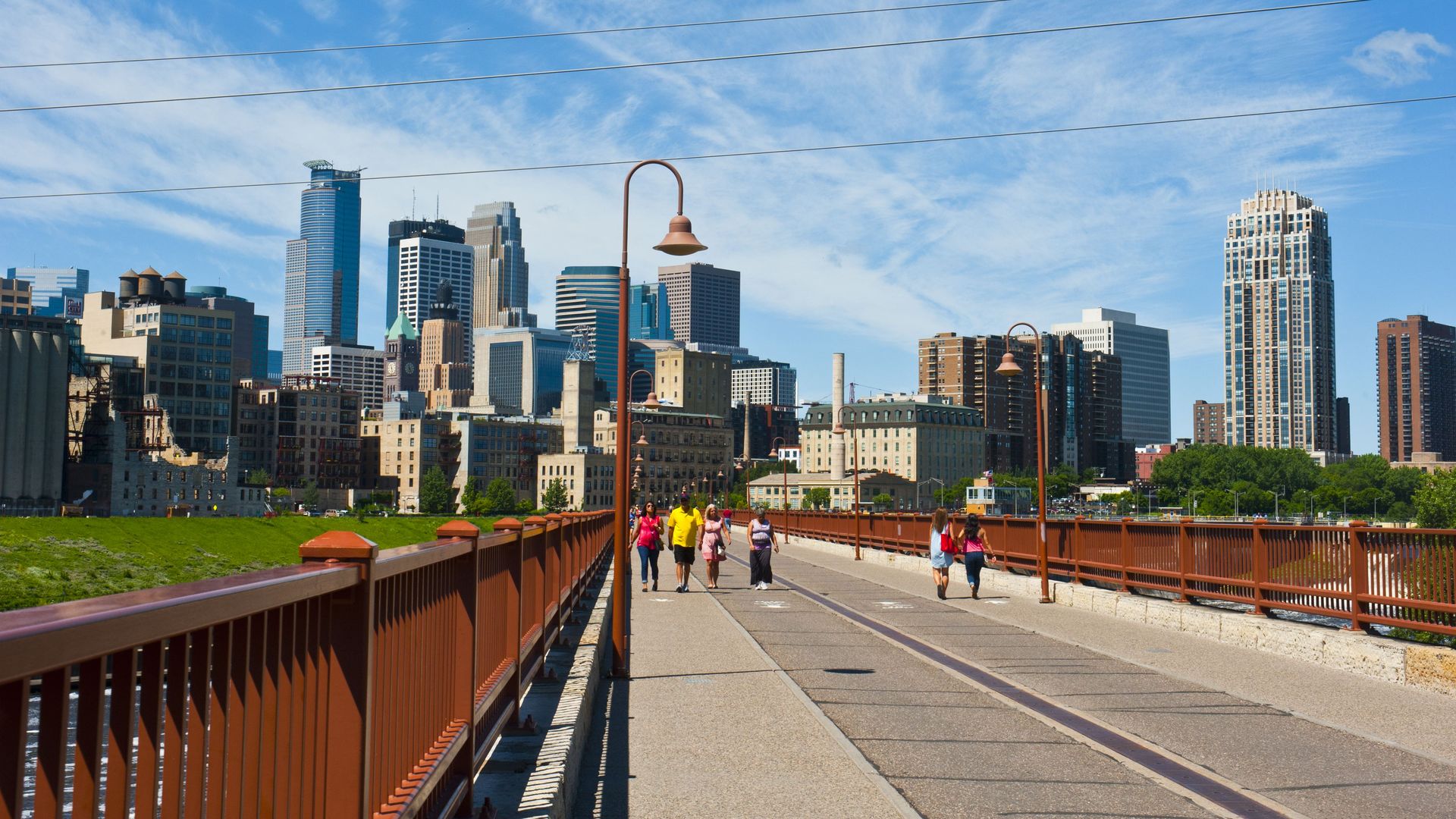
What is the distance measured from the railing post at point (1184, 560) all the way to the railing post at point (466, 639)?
15738 millimetres

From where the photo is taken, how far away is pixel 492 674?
25.0ft

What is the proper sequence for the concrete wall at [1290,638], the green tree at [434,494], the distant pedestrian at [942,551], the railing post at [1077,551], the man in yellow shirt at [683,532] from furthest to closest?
the green tree at [434,494]
the man in yellow shirt at [683,532]
the railing post at [1077,551]
the distant pedestrian at [942,551]
the concrete wall at [1290,638]

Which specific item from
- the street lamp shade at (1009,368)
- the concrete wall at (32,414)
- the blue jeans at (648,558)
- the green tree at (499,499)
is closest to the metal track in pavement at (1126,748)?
the blue jeans at (648,558)

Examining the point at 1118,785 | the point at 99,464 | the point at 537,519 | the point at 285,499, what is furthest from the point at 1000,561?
the point at 285,499

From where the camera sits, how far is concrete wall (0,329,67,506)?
13412 centimetres

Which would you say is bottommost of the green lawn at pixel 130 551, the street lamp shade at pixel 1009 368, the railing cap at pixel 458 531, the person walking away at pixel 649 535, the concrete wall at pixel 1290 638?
the green lawn at pixel 130 551

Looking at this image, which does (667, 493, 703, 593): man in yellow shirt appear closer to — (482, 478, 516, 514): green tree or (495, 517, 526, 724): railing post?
(495, 517, 526, 724): railing post

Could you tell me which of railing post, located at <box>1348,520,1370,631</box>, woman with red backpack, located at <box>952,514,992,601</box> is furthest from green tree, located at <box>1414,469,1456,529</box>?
railing post, located at <box>1348,520,1370,631</box>

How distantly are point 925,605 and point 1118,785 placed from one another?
51.8 feet

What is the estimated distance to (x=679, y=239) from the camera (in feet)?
49.1

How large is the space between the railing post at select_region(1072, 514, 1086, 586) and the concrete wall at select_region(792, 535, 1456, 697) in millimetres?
799

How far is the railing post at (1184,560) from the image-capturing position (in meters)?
20.1

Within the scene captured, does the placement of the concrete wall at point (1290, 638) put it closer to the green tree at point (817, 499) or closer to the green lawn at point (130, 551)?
the green lawn at point (130, 551)

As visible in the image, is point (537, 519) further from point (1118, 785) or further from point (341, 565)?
point (341, 565)
